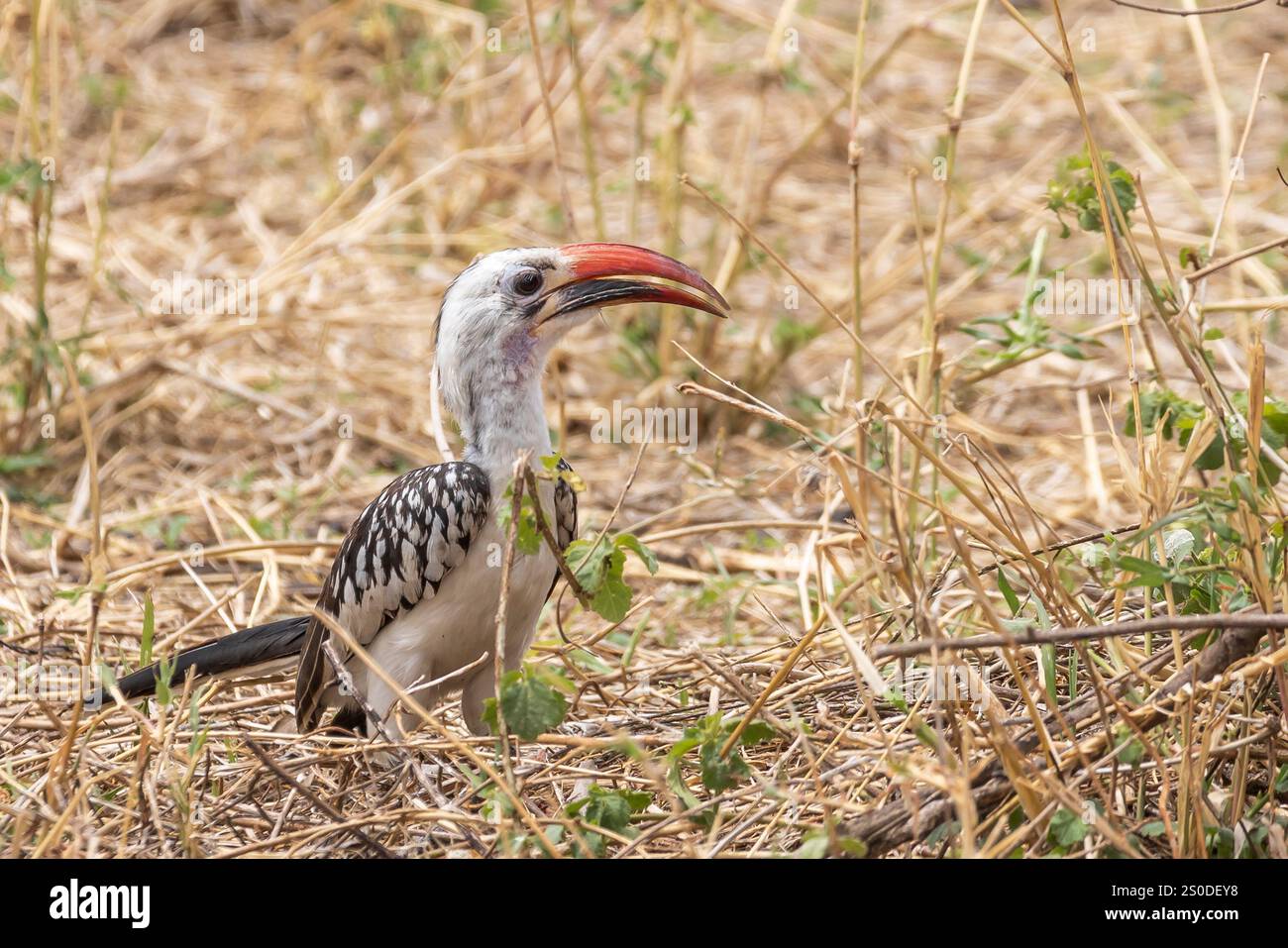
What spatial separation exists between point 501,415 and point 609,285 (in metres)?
0.40

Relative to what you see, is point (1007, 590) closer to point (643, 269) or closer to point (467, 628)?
point (643, 269)

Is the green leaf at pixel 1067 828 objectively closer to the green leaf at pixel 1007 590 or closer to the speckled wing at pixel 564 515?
the green leaf at pixel 1007 590

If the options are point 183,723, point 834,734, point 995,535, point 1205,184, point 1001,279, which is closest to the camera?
point 834,734

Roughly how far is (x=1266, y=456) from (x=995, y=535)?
90cm

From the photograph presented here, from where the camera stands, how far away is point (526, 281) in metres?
3.22

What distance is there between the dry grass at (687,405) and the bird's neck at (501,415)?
1.41ft

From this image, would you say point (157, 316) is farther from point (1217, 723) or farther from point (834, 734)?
point (1217, 723)

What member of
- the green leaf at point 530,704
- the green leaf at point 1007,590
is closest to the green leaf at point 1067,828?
the green leaf at point 1007,590

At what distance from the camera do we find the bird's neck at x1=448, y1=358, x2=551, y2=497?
3082 mm

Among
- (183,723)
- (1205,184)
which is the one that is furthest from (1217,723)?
(1205,184)

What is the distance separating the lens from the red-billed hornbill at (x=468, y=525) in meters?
3.03

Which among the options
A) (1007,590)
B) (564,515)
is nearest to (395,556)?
(564,515)
